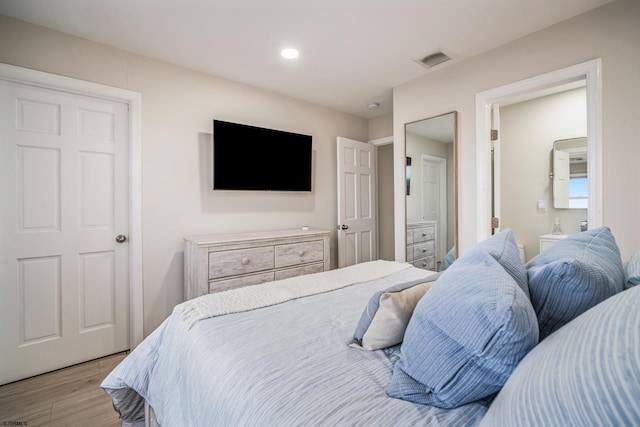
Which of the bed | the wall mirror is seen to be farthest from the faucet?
the bed

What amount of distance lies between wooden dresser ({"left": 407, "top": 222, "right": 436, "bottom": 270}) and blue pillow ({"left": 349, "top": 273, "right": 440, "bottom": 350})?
2.28m

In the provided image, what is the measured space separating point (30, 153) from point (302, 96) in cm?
260

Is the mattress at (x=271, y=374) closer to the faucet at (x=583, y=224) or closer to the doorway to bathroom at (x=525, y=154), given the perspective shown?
the doorway to bathroom at (x=525, y=154)

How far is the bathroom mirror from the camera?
332cm

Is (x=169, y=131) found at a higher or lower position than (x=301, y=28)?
lower

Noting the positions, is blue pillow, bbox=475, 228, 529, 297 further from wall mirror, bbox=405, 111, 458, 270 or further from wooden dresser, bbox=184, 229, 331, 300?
wooden dresser, bbox=184, 229, 331, 300

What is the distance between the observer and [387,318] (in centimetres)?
95

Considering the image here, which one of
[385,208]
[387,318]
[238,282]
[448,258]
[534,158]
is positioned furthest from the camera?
[385,208]

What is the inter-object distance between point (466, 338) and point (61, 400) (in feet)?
8.38

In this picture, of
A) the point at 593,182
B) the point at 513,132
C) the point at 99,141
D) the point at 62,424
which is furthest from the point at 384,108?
the point at 62,424

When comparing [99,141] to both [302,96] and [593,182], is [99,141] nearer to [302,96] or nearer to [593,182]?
[302,96]

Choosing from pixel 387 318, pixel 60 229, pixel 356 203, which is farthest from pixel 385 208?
pixel 60 229

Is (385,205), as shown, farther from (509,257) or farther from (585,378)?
(585,378)

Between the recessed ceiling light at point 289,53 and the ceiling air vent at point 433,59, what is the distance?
1157 millimetres
